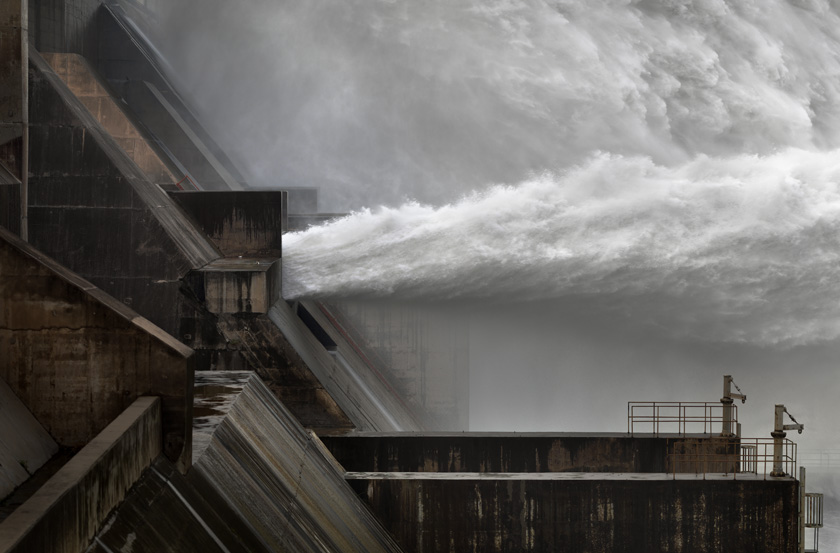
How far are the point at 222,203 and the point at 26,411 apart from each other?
10087 mm

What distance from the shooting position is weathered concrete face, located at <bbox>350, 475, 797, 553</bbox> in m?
12.9

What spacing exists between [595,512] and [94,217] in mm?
7290

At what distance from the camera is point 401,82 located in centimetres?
3903

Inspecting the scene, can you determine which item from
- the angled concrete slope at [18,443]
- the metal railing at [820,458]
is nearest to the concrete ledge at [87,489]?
the angled concrete slope at [18,443]

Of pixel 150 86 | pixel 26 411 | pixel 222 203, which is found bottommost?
pixel 26 411

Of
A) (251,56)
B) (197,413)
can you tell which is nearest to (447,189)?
(251,56)

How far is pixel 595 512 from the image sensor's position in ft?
42.3

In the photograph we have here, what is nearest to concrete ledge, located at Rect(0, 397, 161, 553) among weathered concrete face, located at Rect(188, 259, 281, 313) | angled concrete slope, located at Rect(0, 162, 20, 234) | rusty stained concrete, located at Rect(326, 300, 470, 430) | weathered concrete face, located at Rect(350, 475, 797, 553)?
angled concrete slope, located at Rect(0, 162, 20, 234)

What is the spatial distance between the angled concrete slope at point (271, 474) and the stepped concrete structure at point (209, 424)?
38 millimetres

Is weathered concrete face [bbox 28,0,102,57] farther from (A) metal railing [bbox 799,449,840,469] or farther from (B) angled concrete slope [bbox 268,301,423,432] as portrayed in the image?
(A) metal railing [bbox 799,449,840,469]

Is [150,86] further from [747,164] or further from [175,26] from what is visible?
[747,164]

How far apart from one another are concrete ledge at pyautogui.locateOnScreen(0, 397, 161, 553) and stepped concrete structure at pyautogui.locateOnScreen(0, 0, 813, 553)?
2 centimetres

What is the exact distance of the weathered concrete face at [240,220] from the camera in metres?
17.2

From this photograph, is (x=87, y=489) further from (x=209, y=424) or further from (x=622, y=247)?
(x=622, y=247)
